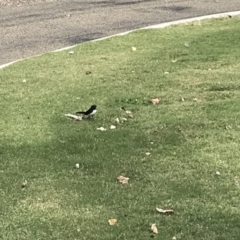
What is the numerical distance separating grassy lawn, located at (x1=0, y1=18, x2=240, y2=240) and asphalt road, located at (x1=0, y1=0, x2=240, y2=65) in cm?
95

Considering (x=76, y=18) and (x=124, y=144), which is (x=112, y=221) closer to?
(x=124, y=144)

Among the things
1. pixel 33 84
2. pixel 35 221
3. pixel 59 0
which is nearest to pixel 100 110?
pixel 33 84

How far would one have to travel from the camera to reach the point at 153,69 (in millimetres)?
7641

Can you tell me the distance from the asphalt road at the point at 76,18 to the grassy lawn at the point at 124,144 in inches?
37.5

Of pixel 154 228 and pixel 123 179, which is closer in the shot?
pixel 154 228

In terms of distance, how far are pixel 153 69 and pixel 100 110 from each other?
1.50 metres

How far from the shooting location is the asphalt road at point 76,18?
9453 mm

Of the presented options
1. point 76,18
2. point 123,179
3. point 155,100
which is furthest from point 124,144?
point 76,18

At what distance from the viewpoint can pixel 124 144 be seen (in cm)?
544

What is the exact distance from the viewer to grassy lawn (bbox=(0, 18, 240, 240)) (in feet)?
13.8

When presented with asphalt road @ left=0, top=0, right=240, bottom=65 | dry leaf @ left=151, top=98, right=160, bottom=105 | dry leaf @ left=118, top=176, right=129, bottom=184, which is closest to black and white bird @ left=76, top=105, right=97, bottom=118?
dry leaf @ left=151, top=98, right=160, bottom=105

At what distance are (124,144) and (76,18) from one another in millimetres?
6091

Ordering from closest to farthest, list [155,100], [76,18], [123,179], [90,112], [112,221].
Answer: [112,221] < [123,179] < [90,112] < [155,100] < [76,18]

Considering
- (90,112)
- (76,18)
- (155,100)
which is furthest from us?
(76,18)
